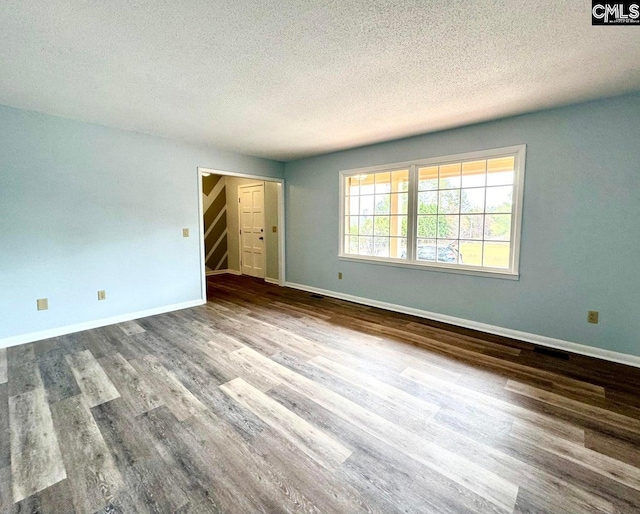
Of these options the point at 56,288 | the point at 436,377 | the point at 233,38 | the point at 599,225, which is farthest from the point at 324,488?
the point at 56,288

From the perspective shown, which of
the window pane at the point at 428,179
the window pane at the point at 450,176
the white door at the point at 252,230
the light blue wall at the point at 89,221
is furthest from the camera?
the white door at the point at 252,230

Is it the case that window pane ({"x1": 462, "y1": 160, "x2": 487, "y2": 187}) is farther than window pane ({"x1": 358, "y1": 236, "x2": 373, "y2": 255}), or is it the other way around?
window pane ({"x1": 358, "y1": 236, "x2": 373, "y2": 255})

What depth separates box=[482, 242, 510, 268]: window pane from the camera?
3330 mm

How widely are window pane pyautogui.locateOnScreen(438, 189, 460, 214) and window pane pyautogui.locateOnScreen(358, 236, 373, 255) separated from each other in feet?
3.88

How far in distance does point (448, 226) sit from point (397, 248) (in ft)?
2.58

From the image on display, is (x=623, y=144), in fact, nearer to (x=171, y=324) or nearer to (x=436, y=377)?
(x=436, y=377)

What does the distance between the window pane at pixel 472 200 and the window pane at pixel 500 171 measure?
150mm

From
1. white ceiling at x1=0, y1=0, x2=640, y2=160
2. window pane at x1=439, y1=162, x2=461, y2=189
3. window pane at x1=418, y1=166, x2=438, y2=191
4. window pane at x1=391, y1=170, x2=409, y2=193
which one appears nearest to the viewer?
white ceiling at x1=0, y1=0, x2=640, y2=160

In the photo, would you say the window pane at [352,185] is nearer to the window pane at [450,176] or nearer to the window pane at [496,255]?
the window pane at [450,176]

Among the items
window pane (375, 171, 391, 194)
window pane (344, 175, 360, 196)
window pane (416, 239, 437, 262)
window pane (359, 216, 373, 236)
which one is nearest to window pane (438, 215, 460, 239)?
window pane (416, 239, 437, 262)

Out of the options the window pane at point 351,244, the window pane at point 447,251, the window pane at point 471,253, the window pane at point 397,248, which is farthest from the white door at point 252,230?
the window pane at point 471,253

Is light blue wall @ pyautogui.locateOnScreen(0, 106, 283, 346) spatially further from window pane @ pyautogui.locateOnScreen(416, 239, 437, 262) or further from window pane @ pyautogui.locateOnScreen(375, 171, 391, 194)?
window pane @ pyautogui.locateOnScreen(416, 239, 437, 262)

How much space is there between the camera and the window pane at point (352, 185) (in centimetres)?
470

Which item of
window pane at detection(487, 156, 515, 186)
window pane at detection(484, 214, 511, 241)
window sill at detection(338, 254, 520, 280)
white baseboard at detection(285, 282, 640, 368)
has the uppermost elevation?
window pane at detection(487, 156, 515, 186)
